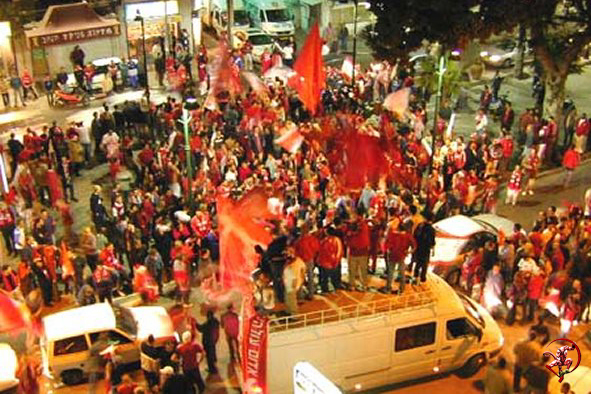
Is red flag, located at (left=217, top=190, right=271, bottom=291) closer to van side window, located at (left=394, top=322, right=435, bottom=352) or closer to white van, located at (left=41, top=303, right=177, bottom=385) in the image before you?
white van, located at (left=41, top=303, right=177, bottom=385)

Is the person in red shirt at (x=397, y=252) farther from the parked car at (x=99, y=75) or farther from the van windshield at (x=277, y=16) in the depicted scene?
the van windshield at (x=277, y=16)

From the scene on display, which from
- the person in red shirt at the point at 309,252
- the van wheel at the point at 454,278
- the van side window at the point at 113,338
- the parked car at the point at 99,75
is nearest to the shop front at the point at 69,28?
the parked car at the point at 99,75

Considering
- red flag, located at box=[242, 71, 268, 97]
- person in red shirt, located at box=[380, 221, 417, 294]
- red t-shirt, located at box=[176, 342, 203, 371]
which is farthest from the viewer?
red flag, located at box=[242, 71, 268, 97]

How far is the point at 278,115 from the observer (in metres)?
22.8

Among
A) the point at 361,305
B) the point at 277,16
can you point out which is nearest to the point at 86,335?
the point at 361,305

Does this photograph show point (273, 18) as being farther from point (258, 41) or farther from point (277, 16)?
point (258, 41)

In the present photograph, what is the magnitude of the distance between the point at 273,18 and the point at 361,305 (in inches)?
1006

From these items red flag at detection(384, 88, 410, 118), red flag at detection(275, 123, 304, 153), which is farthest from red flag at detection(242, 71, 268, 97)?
red flag at detection(384, 88, 410, 118)

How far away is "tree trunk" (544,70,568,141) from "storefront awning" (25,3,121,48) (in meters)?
14.4

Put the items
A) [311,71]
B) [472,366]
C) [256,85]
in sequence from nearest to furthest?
[472,366] < [311,71] < [256,85]

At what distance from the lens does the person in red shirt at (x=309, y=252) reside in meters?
12.9

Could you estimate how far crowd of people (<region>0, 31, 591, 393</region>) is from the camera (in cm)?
1338

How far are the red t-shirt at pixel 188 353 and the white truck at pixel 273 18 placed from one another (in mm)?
24337

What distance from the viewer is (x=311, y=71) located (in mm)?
21797
